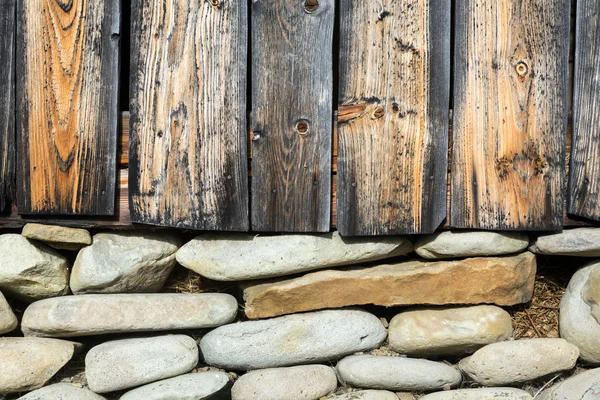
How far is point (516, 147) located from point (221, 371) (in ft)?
5.82

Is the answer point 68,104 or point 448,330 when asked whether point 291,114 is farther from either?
point 448,330

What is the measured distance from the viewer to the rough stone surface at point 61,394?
10.1 ft

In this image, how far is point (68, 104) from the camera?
3.12 m

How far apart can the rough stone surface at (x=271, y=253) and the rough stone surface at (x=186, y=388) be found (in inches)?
18.6

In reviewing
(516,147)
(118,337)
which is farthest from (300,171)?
(118,337)

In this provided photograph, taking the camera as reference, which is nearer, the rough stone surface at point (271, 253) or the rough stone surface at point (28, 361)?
the rough stone surface at point (28, 361)

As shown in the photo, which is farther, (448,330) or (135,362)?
(448,330)

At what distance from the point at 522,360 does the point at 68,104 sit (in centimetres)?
247

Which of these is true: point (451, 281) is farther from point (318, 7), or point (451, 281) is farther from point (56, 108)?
point (56, 108)

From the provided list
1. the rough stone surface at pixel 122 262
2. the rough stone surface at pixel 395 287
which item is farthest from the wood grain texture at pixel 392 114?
the rough stone surface at pixel 122 262

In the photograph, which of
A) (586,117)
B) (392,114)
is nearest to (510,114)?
(586,117)

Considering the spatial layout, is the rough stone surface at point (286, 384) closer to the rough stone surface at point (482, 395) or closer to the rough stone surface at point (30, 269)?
the rough stone surface at point (482, 395)

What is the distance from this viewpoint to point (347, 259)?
3250 millimetres

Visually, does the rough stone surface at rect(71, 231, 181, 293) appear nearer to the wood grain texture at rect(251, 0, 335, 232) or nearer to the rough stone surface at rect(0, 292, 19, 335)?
the rough stone surface at rect(0, 292, 19, 335)
